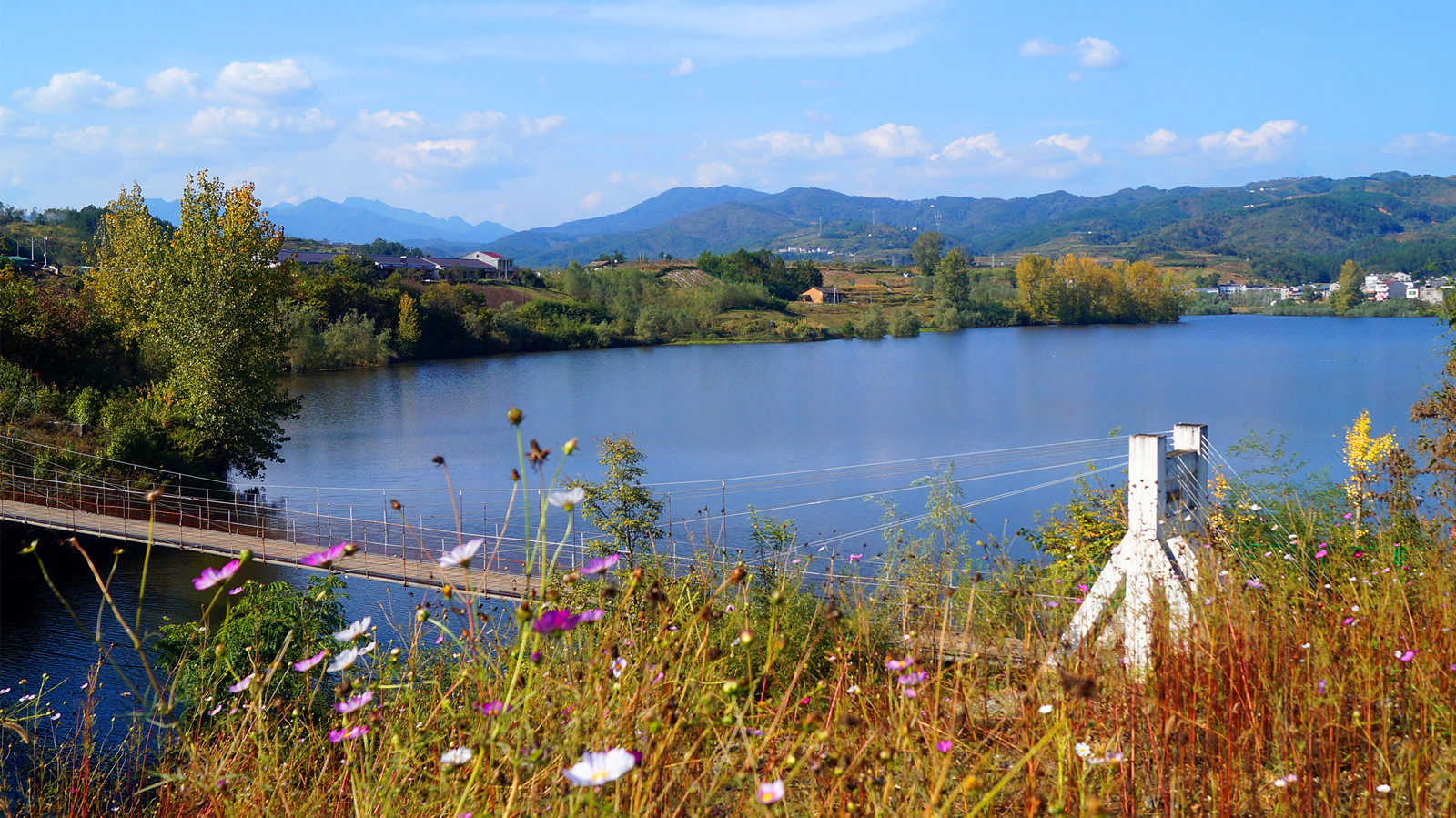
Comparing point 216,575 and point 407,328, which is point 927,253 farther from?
point 216,575

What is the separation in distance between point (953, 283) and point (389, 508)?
57.9 metres

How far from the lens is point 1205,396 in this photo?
2862cm

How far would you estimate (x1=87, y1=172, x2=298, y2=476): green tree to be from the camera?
56.3ft

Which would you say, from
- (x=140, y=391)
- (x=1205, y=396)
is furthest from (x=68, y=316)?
(x=1205, y=396)

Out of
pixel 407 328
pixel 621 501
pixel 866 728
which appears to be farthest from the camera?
pixel 407 328

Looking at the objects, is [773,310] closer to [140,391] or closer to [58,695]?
[140,391]

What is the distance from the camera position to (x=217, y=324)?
17.5 m

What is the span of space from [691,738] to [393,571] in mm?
8765

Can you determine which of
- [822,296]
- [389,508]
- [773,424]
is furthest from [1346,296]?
[389,508]

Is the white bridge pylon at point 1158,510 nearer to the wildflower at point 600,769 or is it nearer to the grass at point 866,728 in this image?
the grass at point 866,728

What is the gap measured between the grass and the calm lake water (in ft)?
10.0

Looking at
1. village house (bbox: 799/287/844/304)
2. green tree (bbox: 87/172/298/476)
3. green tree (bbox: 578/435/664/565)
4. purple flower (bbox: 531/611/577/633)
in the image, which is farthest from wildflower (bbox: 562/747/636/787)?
village house (bbox: 799/287/844/304)

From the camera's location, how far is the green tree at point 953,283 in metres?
66.4

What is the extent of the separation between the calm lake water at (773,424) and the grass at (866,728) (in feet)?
10.0
